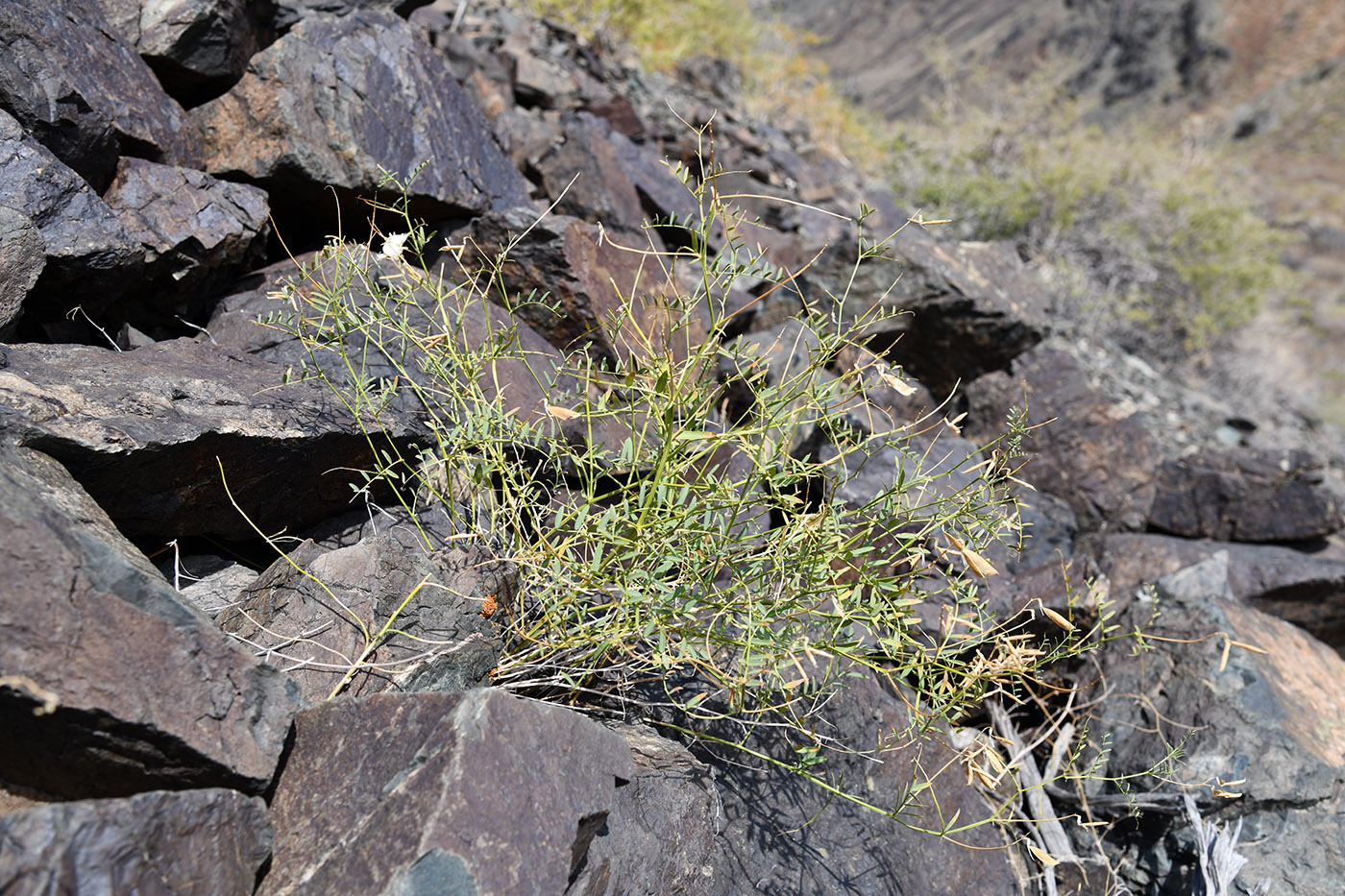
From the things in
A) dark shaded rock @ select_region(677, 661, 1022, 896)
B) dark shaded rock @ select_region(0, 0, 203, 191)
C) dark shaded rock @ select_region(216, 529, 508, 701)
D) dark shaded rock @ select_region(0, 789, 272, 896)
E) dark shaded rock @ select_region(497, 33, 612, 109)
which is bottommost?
dark shaded rock @ select_region(677, 661, 1022, 896)

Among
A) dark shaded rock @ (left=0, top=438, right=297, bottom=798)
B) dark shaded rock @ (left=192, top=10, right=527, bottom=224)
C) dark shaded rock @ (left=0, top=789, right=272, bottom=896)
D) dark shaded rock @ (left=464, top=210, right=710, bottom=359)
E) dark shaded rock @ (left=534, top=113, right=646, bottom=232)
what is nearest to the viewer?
dark shaded rock @ (left=0, top=789, right=272, bottom=896)

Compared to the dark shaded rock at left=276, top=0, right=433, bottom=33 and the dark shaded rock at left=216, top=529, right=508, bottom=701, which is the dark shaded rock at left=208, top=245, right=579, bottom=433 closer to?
the dark shaded rock at left=216, top=529, right=508, bottom=701

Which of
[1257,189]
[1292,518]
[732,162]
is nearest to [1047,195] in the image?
[732,162]

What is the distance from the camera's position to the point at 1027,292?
434 centimetres

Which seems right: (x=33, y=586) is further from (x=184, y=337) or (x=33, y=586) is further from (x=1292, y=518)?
(x=1292, y=518)

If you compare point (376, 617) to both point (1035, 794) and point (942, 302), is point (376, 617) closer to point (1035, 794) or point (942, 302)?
point (1035, 794)

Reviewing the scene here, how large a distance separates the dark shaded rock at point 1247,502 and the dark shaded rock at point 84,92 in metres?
4.55

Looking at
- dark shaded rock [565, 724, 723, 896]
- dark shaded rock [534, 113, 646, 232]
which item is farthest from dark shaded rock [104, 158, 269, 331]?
dark shaded rock [565, 724, 723, 896]

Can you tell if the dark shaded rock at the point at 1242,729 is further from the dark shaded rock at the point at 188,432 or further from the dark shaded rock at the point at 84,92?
the dark shaded rock at the point at 84,92

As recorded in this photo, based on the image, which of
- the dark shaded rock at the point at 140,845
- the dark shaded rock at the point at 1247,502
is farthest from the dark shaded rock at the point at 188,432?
the dark shaded rock at the point at 1247,502

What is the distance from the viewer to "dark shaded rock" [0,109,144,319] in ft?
6.71

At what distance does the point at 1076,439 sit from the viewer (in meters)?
4.06

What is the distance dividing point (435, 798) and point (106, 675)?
0.58 m

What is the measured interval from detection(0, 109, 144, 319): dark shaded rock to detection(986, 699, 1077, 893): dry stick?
114 inches
